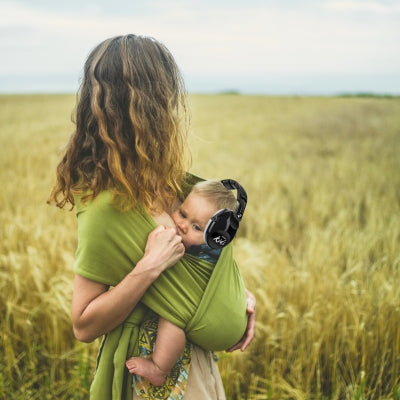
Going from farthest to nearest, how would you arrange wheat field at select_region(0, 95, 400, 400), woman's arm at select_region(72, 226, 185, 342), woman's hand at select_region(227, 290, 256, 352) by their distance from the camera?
wheat field at select_region(0, 95, 400, 400), woman's hand at select_region(227, 290, 256, 352), woman's arm at select_region(72, 226, 185, 342)

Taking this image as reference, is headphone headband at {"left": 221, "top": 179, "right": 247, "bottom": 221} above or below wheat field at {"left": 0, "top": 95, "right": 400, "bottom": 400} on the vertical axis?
above

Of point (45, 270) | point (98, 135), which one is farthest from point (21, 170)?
point (98, 135)

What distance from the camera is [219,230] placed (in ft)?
3.85

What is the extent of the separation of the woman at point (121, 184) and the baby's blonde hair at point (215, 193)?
92 mm

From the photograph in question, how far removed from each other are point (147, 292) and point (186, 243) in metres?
0.20

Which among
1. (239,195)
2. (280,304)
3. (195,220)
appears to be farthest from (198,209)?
(280,304)

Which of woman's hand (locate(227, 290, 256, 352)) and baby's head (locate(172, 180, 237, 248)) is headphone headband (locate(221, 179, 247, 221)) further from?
woman's hand (locate(227, 290, 256, 352))

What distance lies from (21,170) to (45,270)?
12.9 feet

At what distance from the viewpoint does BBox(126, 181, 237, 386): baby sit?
1180 mm

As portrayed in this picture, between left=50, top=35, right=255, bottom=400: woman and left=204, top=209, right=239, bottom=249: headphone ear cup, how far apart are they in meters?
0.09

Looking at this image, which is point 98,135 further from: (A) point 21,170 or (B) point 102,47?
(A) point 21,170

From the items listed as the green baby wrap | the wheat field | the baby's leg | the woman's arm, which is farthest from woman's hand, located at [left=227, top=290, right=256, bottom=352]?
the wheat field

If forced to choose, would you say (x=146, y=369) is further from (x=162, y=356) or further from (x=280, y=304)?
(x=280, y=304)

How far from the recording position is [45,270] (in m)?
2.87
